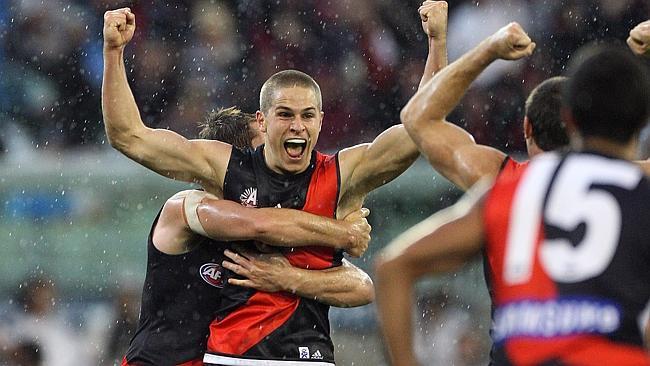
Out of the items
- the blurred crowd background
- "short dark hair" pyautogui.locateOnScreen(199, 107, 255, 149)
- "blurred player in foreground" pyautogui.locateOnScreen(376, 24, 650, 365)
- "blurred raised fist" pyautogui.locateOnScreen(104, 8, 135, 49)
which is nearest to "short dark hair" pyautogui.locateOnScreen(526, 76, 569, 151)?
"blurred player in foreground" pyautogui.locateOnScreen(376, 24, 650, 365)

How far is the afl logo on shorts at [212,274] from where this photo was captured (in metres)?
5.47

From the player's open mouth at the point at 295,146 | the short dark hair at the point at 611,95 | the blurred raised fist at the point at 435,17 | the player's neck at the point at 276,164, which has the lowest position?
the player's neck at the point at 276,164

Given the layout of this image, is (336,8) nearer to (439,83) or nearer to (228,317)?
(228,317)

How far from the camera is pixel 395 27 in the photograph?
10.7m

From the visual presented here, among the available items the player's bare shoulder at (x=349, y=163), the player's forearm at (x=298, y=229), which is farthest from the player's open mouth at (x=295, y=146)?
the player's forearm at (x=298, y=229)

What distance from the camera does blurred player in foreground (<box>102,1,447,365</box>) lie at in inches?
205

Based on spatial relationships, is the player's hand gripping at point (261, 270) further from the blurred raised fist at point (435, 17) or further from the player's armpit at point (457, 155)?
the player's armpit at point (457, 155)

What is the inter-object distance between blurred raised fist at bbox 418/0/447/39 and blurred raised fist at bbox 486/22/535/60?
4.02 ft

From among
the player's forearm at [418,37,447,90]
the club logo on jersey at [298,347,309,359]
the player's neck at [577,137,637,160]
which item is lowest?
the club logo on jersey at [298,347,309,359]

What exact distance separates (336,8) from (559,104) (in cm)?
722

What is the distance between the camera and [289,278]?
205 inches

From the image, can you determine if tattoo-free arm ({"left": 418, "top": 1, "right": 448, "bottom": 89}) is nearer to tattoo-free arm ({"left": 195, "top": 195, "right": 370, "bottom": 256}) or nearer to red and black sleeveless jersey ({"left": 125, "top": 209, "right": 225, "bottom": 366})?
tattoo-free arm ({"left": 195, "top": 195, "right": 370, "bottom": 256})

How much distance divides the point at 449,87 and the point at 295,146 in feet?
5.75

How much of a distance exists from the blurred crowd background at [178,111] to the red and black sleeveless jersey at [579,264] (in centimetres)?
613
